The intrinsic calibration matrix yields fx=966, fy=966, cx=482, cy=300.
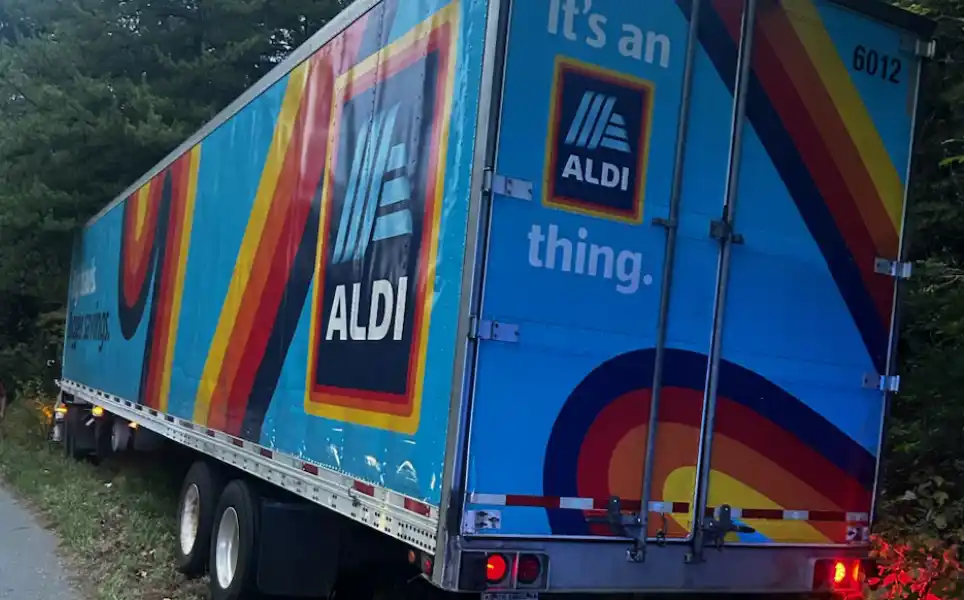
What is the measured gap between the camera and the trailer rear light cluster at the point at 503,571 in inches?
151

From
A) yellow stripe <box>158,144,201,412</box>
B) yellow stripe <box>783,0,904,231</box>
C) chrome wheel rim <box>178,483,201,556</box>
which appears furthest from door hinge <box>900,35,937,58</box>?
yellow stripe <box>158,144,201,412</box>

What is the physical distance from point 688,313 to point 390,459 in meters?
1.52

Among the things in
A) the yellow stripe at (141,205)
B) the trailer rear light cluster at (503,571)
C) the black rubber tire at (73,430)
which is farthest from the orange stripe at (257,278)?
the black rubber tire at (73,430)

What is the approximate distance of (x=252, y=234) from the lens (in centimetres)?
684

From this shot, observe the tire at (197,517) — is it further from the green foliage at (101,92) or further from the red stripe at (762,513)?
the green foliage at (101,92)

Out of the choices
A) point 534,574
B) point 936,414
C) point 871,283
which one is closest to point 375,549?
point 534,574

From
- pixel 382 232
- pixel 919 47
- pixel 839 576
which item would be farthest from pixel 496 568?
pixel 919 47

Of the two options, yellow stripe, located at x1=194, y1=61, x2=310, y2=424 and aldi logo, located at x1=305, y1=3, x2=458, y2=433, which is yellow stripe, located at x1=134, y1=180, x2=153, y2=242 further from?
aldi logo, located at x1=305, y1=3, x2=458, y2=433

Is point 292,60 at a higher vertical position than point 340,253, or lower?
higher

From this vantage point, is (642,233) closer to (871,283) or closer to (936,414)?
(871,283)

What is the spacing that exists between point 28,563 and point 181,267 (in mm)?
2854

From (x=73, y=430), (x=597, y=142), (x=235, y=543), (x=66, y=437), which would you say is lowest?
(x=66, y=437)

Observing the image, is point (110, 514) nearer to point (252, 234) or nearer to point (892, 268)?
point (252, 234)

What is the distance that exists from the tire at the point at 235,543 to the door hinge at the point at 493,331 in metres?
2.76
